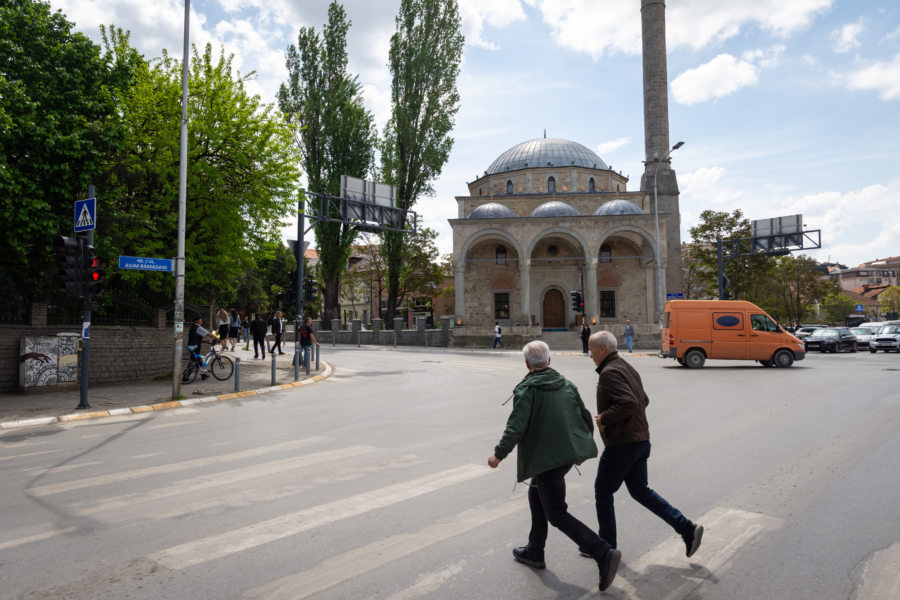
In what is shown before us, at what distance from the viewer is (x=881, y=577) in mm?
3482

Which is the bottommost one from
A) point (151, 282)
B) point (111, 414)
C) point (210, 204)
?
point (111, 414)

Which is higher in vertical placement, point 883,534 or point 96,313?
point 96,313

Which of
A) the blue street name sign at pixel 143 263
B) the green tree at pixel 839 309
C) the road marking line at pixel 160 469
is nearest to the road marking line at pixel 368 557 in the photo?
the road marking line at pixel 160 469

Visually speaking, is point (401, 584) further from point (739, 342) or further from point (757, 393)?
point (739, 342)

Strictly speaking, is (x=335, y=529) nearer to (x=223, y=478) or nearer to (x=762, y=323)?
(x=223, y=478)

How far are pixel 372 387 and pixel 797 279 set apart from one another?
46.5 meters

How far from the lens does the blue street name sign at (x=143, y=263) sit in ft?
35.4

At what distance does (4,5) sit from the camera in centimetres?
1264

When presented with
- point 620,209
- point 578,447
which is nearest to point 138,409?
point 578,447

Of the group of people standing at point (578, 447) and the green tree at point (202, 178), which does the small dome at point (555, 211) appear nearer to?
the green tree at point (202, 178)

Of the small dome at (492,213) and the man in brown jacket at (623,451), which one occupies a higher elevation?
the small dome at (492,213)

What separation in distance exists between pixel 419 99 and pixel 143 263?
2915 centimetres

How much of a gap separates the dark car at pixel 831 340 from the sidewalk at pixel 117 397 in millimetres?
27466

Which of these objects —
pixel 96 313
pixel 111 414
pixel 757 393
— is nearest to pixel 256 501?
pixel 111 414
